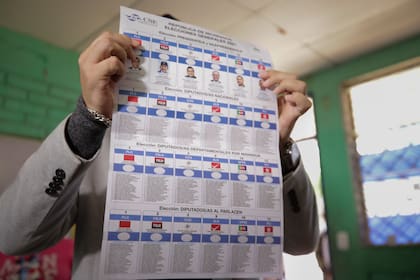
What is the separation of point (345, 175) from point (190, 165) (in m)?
1.87

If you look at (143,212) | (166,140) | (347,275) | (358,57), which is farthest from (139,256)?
(358,57)

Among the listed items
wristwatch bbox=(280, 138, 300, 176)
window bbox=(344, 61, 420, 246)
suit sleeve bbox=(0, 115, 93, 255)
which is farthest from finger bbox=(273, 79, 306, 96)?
window bbox=(344, 61, 420, 246)

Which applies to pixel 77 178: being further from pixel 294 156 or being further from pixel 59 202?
pixel 294 156

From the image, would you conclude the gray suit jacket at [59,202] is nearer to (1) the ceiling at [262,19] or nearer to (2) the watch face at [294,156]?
(2) the watch face at [294,156]

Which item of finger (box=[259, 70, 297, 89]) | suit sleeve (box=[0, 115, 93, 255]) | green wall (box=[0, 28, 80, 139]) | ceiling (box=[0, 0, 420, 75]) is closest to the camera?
suit sleeve (box=[0, 115, 93, 255])

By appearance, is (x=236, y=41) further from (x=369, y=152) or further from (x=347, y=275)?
(x=347, y=275)

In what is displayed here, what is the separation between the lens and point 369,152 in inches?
89.4

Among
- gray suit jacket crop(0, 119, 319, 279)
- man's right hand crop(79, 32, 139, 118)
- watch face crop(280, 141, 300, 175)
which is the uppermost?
man's right hand crop(79, 32, 139, 118)

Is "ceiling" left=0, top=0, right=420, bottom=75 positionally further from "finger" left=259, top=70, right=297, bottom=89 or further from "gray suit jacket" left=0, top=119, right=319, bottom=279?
"gray suit jacket" left=0, top=119, right=319, bottom=279

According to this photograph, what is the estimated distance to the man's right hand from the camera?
62cm

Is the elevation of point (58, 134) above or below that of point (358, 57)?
below

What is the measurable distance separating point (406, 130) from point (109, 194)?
206cm

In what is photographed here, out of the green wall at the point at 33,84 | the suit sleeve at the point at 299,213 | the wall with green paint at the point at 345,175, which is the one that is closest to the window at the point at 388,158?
the wall with green paint at the point at 345,175

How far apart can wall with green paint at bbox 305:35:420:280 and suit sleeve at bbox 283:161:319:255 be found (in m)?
1.42
